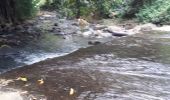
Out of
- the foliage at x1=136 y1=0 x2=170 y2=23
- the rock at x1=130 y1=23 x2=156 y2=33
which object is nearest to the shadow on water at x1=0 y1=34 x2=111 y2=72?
the rock at x1=130 y1=23 x2=156 y2=33

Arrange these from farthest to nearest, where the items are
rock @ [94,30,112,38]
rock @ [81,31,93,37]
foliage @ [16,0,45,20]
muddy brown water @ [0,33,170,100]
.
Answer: foliage @ [16,0,45,20], rock @ [81,31,93,37], rock @ [94,30,112,38], muddy brown water @ [0,33,170,100]

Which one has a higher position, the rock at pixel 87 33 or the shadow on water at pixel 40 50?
the rock at pixel 87 33

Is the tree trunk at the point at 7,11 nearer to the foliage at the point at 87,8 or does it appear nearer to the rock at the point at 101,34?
the foliage at the point at 87,8

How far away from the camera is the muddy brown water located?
7.38 m

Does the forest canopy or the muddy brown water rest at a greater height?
the forest canopy

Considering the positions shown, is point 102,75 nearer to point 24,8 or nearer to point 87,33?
point 87,33

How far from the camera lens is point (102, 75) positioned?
8.76m

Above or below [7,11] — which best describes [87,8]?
below

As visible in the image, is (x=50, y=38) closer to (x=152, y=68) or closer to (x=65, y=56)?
(x=65, y=56)

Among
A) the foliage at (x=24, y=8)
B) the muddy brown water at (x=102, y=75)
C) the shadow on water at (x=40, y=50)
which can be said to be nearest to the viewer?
the muddy brown water at (x=102, y=75)

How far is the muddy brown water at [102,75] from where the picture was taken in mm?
7383

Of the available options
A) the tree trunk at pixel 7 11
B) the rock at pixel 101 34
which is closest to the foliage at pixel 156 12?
the rock at pixel 101 34

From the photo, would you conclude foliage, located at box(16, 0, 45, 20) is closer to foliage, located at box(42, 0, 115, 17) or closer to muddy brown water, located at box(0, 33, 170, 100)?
foliage, located at box(42, 0, 115, 17)

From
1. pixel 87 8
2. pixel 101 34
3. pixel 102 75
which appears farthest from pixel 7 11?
pixel 102 75
